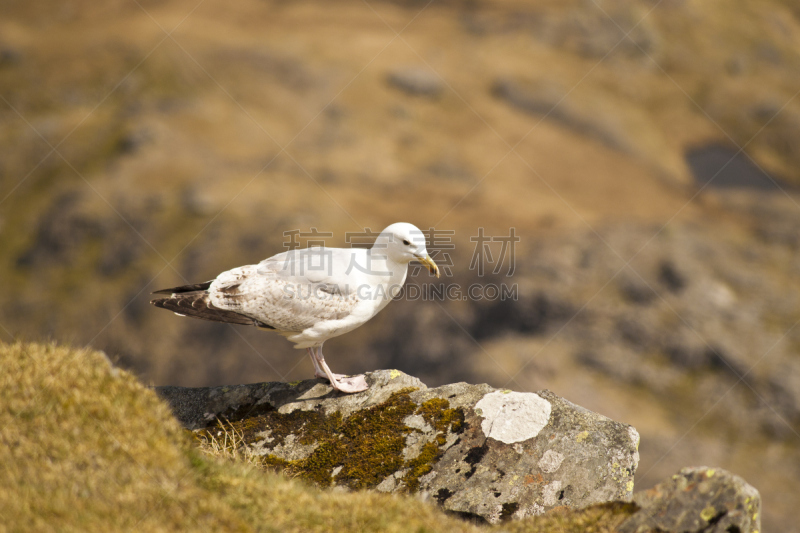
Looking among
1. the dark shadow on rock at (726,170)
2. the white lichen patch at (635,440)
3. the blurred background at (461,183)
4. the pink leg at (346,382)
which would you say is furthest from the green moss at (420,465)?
the dark shadow on rock at (726,170)

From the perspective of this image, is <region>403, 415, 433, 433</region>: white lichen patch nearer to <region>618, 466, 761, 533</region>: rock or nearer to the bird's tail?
the bird's tail

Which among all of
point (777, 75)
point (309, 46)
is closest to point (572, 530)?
point (309, 46)

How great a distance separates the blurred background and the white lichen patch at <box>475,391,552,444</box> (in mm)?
17553

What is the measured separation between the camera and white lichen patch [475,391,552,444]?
7.70 m

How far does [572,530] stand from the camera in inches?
248

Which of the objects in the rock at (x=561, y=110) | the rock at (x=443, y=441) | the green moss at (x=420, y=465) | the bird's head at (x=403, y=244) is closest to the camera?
the rock at (x=443, y=441)

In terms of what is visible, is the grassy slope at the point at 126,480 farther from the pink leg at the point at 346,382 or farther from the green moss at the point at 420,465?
the pink leg at the point at 346,382

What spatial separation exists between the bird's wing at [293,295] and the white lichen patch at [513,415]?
2.43 meters

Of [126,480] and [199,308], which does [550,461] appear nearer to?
[126,480]

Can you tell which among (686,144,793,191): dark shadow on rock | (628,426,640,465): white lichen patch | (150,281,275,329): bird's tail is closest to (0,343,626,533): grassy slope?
(628,426,640,465): white lichen patch

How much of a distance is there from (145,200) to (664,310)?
94.1 ft

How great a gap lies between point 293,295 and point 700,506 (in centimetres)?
558

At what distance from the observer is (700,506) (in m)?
5.96

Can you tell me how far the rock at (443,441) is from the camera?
7.22 meters
